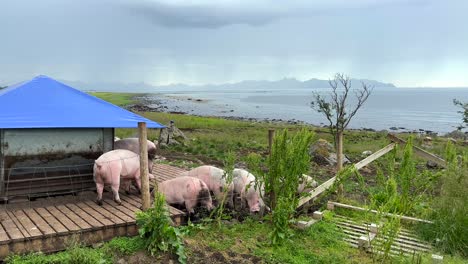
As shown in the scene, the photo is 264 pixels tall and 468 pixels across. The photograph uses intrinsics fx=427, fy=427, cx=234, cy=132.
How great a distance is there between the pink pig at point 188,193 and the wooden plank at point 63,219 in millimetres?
2058

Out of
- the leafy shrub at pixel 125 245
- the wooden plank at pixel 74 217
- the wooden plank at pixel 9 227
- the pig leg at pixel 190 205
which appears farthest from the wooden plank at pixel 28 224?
the pig leg at pixel 190 205

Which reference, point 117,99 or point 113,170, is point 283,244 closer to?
point 113,170

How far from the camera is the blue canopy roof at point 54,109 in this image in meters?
8.45

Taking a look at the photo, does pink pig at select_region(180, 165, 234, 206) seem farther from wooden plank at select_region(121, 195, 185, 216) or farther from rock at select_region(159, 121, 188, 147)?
rock at select_region(159, 121, 188, 147)

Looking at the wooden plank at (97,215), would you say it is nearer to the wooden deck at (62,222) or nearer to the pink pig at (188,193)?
the wooden deck at (62,222)

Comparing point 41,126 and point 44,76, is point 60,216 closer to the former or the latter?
point 41,126

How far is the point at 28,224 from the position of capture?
7.17 m

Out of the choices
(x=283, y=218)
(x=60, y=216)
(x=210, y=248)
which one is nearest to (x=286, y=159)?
(x=283, y=218)

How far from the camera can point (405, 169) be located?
922cm

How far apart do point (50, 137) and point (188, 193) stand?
3.21 metres

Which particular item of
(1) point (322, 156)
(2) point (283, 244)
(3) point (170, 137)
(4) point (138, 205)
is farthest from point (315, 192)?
(3) point (170, 137)

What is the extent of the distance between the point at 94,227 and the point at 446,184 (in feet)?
20.8

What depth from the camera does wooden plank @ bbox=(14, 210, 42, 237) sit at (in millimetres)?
6703

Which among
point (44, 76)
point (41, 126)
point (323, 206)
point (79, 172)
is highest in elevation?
point (44, 76)
